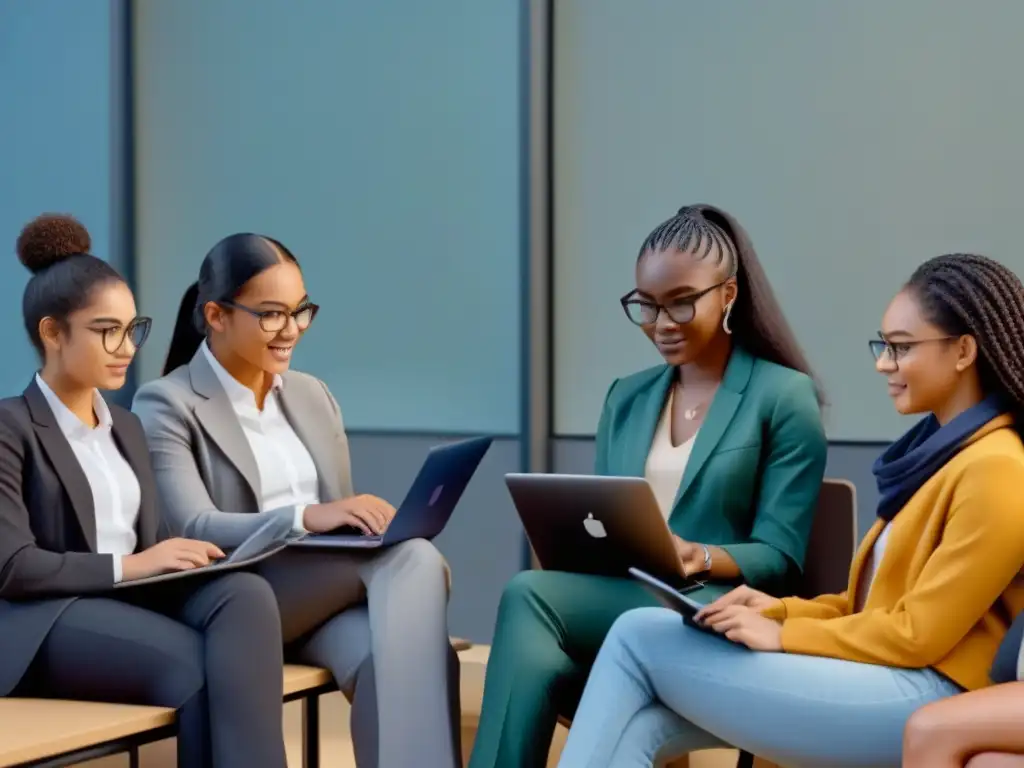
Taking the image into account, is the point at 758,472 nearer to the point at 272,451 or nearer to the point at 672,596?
the point at 672,596

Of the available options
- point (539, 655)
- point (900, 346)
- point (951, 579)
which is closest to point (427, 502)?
point (539, 655)

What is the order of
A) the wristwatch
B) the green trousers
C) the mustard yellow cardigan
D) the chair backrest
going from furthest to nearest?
the chair backrest → the wristwatch → the green trousers → the mustard yellow cardigan

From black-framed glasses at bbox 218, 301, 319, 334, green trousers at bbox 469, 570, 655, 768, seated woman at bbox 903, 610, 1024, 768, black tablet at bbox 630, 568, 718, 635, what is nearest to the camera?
seated woman at bbox 903, 610, 1024, 768

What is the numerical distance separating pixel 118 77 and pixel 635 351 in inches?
82.9

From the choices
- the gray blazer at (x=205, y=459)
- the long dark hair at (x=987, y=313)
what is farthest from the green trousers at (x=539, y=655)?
the long dark hair at (x=987, y=313)

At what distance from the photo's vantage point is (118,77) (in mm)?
5203

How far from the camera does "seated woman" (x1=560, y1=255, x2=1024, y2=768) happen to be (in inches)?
84.0

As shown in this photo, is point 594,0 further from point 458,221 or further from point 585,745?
point 585,745

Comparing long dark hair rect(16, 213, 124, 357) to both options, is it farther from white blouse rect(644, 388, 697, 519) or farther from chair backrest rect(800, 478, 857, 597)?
chair backrest rect(800, 478, 857, 597)

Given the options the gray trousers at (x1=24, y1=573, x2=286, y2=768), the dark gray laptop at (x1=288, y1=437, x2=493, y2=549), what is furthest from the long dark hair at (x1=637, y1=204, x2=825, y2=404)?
the gray trousers at (x1=24, y1=573, x2=286, y2=768)

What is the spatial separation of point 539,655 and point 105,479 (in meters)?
0.85

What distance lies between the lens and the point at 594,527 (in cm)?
270

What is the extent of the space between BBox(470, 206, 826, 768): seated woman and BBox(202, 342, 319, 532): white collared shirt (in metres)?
0.58

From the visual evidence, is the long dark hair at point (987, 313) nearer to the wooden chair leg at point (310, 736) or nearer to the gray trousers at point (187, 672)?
the gray trousers at point (187, 672)
